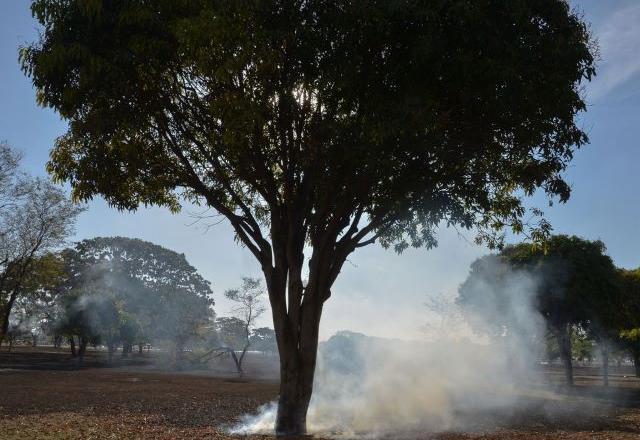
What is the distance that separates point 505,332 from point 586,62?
37.1 metres

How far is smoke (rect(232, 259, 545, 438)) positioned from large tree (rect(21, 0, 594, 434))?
475 cm

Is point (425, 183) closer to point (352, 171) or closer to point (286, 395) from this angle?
point (352, 171)

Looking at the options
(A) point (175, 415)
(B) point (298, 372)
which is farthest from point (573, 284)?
(B) point (298, 372)

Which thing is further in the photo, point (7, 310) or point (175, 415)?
point (7, 310)

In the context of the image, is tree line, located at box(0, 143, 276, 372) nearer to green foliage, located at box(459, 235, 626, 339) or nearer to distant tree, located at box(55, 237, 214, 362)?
distant tree, located at box(55, 237, 214, 362)

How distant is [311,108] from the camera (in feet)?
39.3

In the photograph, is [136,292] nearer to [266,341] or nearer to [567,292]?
[266,341]

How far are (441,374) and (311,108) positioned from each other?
2101 centimetres

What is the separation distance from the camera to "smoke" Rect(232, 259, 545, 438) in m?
16.7

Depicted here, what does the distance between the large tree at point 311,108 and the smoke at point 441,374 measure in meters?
4.75

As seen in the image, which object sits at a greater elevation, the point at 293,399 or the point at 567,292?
the point at 567,292

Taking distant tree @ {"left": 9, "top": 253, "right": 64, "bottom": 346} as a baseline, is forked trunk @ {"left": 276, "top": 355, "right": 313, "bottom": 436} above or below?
below

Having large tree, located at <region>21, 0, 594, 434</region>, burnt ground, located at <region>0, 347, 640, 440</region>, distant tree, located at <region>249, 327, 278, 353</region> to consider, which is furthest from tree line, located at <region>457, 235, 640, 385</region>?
distant tree, located at <region>249, 327, 278, 353</region>

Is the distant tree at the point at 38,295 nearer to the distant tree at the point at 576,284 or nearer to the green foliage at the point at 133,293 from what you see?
the green foliage at the point at 133,293
